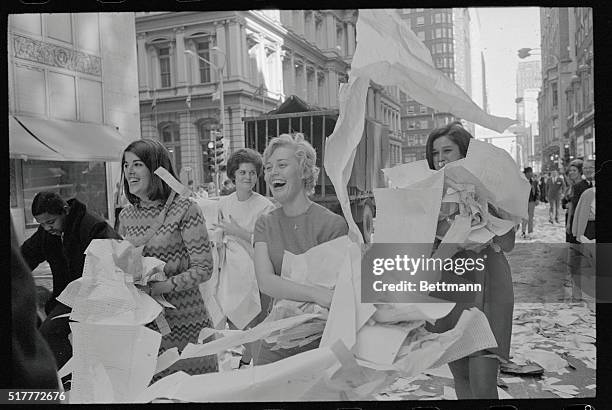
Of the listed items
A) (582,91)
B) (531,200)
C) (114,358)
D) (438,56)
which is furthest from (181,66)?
(582,91)

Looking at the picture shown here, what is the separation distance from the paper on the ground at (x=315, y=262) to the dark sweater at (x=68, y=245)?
636 mm

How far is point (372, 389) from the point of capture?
2113 millimetres

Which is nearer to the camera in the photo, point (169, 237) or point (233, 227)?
point (169, 237)

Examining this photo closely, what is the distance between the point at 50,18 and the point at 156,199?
2.43ft

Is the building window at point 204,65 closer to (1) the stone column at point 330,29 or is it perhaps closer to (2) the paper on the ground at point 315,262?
(1) the stone column at point 330,29

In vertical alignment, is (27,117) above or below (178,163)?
above

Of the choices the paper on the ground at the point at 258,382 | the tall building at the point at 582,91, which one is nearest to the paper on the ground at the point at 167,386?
the paper on the ground at the point at 258,382

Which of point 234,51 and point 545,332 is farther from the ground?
point 234,51

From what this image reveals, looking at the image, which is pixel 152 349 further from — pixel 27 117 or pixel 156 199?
pixel 27 117

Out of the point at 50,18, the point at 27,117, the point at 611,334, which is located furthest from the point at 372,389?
the point at 50,18

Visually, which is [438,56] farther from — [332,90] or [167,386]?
[167,386]

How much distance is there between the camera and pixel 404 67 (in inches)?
85.2

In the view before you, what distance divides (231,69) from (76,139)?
0.62 meters

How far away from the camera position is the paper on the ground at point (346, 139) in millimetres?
2148
